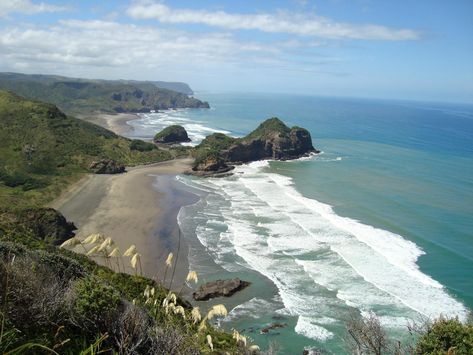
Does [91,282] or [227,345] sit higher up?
[91,282]

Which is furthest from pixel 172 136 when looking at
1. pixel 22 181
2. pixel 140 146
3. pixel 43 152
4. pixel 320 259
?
pixel 320 259

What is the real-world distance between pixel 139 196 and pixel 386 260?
35.1m

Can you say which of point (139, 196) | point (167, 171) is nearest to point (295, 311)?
point (139, 196)

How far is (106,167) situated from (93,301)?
70.0 metres

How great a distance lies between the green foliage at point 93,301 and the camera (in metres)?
8.38

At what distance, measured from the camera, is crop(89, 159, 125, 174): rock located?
74.9 m

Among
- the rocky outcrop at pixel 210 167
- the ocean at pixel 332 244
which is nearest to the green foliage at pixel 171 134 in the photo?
the rocky outcrop at pixel 210 167

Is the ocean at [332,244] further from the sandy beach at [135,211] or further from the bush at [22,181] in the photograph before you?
the bush at [22,181]

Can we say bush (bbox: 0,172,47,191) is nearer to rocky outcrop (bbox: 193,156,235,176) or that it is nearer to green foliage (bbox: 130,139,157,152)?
rocky outcrop (bbox: 193,156,235,176)

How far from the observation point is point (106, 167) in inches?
2980

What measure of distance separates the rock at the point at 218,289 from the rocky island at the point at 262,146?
48.6 metres

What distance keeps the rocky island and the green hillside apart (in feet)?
39.8

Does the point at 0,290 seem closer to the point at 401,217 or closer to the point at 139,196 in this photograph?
the point at 401,217

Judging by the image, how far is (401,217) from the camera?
50.1 m
